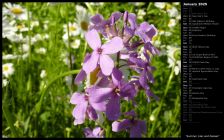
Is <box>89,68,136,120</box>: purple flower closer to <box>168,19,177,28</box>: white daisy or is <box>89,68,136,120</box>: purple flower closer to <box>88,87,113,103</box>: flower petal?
<box>88,87,113,103</box>: flower petal

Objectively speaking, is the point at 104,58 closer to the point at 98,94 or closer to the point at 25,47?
the point at 98,94

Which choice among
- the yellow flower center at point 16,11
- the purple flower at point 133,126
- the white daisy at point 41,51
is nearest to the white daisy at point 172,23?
the white daisy at point 41,51

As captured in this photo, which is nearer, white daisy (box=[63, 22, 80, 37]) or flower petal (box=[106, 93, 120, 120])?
flower petal (box=[106, 93, 120, 120])

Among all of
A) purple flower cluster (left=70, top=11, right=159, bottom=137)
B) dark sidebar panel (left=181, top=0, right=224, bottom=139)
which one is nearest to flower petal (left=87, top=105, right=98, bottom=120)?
purple flower cluster (left=70, top=11, right=159, bottom=137)

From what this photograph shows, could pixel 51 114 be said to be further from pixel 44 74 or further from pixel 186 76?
pixel 186 76

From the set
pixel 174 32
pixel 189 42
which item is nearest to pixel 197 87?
pixel 189 42

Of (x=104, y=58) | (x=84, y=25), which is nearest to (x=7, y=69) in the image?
(x=84, y=25)
